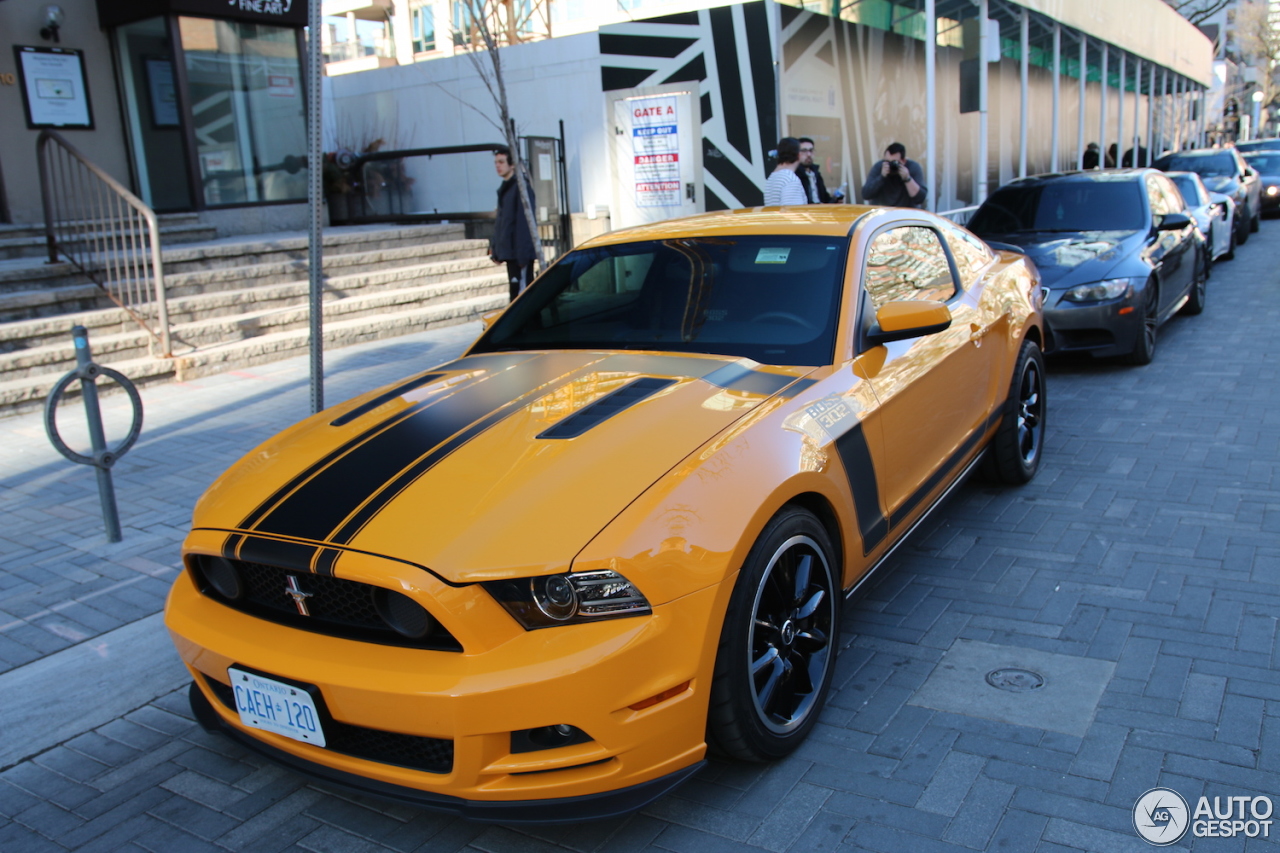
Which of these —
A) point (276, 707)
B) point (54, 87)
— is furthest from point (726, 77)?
point (276, 707)

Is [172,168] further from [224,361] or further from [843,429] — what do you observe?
[843,429]

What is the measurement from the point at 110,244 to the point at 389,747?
9640mm

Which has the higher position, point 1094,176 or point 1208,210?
point 1094,176

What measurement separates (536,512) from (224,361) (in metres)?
7.86

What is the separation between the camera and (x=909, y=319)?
353 centimetres

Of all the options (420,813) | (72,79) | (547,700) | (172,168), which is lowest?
(420,813)

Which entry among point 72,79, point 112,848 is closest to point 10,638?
point 112,848

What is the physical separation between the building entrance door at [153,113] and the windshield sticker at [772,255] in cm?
1098

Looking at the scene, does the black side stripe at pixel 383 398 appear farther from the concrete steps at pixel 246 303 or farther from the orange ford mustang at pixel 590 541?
the concrete steps at pixel 246 303

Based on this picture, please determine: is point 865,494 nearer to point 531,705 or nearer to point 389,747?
point 531,705

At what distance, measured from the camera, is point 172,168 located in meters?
12.9

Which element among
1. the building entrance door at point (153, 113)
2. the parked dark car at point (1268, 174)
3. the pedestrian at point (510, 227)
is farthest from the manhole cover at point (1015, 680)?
the parked dark car at point (1268, 174)

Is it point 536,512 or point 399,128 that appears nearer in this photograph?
point 536,512

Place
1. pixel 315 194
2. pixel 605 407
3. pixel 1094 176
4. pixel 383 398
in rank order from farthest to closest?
pixel 1094 176 → pixel 315 194 → pixel 383 398 → pixel 605 407
